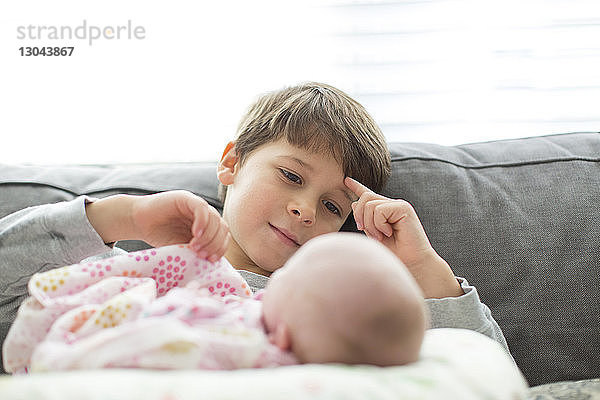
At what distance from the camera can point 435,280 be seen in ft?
3.83

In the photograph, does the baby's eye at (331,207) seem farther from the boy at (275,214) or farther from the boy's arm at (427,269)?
the boy's arm at (427,269)

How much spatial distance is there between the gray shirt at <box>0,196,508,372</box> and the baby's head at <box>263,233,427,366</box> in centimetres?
40

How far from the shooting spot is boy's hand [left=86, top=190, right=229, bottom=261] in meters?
1.01

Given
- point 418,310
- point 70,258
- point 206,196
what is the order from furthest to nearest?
point 206,196 → point 70,258 → point 418,310

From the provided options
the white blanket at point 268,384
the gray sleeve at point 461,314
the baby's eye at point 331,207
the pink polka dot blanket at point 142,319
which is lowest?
the gray sleeve at point 461,314

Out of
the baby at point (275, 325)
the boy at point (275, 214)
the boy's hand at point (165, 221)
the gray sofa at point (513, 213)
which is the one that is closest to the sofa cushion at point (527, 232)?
the gray sofa at point (513, 213)

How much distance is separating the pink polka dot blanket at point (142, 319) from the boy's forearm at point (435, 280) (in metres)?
0.31

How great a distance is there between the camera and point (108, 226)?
1092 mm

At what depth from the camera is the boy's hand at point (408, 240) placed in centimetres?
117

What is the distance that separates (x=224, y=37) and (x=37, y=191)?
883 millimetres

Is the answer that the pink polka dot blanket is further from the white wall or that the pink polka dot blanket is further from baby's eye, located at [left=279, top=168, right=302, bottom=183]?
the white wall

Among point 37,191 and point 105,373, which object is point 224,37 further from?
point 105,373

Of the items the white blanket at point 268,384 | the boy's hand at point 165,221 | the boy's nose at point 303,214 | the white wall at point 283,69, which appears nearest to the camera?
the white blanket at point 268,384

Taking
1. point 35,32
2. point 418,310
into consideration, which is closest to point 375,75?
point 35,32
